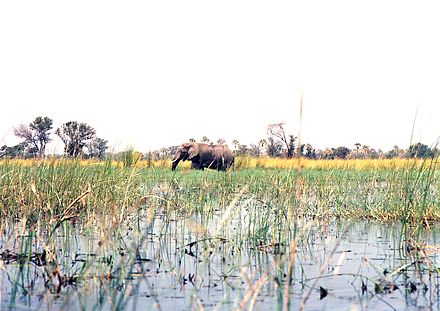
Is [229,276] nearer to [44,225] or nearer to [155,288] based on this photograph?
[155,288]

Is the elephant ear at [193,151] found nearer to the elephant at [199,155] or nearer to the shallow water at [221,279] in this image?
the elephant at [199,155]

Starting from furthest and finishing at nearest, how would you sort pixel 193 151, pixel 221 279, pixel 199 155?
pixel 199 155 → pixel 193 151 → pixel 221 279

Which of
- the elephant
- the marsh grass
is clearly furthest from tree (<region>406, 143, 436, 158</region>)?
the elephant

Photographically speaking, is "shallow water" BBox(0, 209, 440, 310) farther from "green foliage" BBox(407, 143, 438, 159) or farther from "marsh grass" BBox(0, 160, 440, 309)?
"green foliage" BBox(407, 143, 438, 159)

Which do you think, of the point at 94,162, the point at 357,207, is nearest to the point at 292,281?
the point at 357,207

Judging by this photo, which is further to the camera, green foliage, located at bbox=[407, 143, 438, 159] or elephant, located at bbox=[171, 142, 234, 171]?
elephant, located at bbox=[171, 142, 234, 171]

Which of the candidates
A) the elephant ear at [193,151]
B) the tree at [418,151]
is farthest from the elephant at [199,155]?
the tree at [418,151]

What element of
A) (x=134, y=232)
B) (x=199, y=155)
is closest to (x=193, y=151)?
(x=199, y=155)

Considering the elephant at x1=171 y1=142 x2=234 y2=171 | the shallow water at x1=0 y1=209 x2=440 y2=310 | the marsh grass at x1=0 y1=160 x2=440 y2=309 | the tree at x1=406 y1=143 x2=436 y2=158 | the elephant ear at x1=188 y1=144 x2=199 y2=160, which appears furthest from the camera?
the elephant at x1=171 y1=142 x2=234 y2=171

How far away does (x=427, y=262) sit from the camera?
4.38 m

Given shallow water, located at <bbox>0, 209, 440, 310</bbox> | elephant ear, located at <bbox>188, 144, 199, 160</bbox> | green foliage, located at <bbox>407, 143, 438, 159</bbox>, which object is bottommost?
shallow water, located at <bbox>0, 209, 440, 310</bbox>

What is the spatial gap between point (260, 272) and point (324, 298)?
745 millimetres

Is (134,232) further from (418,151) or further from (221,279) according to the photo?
(418,151)

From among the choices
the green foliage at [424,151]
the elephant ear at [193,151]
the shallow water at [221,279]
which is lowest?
the shallow water at [221,279]
